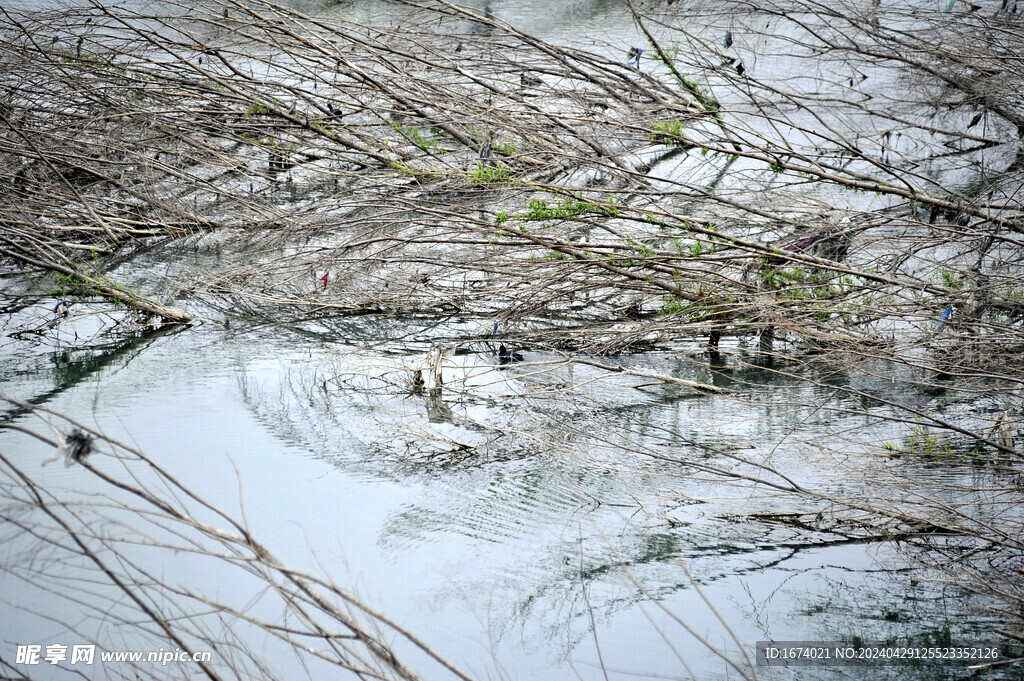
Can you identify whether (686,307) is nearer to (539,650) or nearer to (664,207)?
(664,207)

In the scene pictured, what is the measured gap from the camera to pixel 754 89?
4523mm

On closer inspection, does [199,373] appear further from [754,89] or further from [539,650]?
[754,89]

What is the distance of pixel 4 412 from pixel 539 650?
2.87 m

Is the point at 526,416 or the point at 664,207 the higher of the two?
the point at 664,207

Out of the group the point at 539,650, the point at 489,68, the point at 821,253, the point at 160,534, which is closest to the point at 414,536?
the point at 539,650

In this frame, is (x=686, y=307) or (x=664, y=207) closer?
(x=686, y=307)

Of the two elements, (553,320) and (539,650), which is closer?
(539,650)

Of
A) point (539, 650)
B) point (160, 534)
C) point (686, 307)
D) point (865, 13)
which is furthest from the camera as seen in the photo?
point (865, 13)

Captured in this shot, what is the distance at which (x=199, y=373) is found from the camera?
4.01 meters

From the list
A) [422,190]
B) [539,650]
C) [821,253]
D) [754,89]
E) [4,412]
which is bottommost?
[539,650]

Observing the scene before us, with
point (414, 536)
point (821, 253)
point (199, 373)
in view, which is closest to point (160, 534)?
point (414, 536)

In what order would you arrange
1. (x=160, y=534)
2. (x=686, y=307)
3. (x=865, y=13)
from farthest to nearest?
1. (x=865, y=13)
2. (x=686, y=307)
3. (x=160, y=534)

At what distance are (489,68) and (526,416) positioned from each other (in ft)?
6.39

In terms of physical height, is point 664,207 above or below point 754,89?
below
